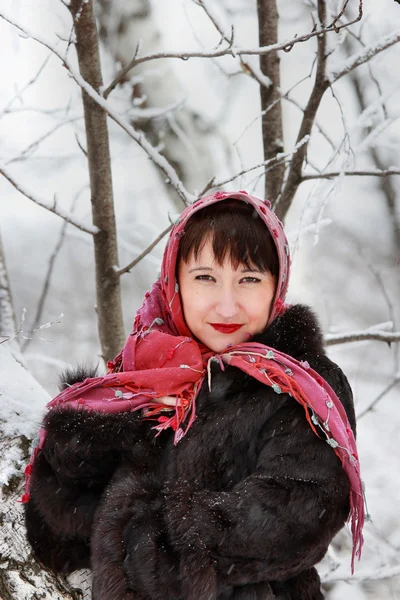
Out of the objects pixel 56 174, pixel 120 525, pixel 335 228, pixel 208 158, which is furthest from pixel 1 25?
pixel 335 228

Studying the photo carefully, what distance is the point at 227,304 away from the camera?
5.38ft

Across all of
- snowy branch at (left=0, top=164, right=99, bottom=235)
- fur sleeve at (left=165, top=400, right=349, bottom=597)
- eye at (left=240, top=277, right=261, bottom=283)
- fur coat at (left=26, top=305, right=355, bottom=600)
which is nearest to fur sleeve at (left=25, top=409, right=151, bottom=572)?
fur coat at (left=26, top=305, right=355, bottom=600)

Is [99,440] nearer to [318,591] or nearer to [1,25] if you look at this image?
[318,591]

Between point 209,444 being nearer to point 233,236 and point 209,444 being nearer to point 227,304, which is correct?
point 227,304

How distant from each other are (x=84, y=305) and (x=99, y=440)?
7.28 metres

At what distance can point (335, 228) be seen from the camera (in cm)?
784

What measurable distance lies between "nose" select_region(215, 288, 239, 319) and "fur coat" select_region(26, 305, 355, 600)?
0.34ft

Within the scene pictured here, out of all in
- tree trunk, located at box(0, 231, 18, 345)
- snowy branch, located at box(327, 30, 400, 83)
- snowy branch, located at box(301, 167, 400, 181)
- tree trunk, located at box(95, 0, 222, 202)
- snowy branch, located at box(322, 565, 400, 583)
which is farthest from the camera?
tree trunk, located at box(95, 0, 222, 202)

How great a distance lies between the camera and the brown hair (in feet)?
5.45

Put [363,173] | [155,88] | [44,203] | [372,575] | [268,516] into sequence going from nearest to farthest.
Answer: [268,516] < [44,203] < [363,173] < [372,575] < [155,88]

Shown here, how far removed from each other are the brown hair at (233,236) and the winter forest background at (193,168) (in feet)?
0.89

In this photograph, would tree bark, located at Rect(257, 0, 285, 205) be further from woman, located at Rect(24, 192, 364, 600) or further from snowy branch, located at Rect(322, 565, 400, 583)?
snowy branch, located at Rect(322, 565, 400, 583)

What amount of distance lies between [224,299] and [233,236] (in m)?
0.17

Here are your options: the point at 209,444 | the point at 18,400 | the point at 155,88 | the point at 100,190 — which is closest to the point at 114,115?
the point at 100,190
